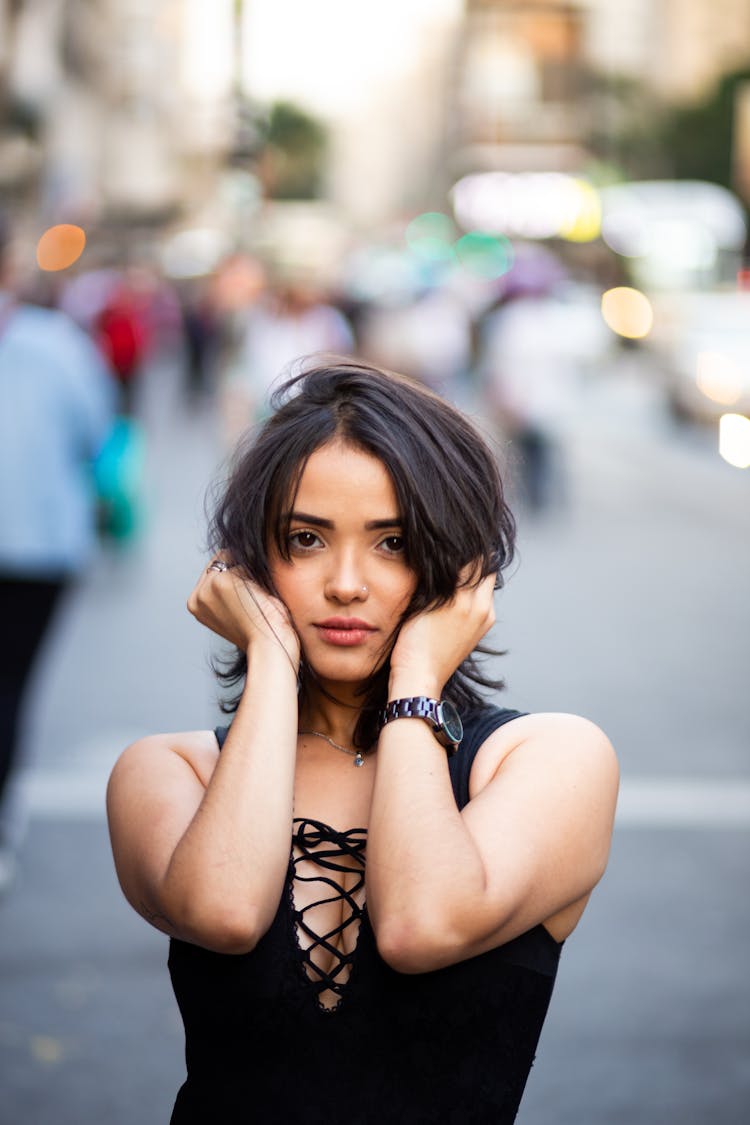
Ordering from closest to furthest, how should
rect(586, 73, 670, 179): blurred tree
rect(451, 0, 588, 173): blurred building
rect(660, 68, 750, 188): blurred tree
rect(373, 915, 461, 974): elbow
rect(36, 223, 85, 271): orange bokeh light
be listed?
rect(373, 915, 461, 974): elbow → rect(36, 223, 85, 271): orange bokeh light → rect(660, 68, 750, 188): blurred tree → rect(586, 73, 670, 179): blurred tree → rect(451, 0, 588, 173): blurred building

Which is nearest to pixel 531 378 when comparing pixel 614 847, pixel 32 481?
pixel 614 847

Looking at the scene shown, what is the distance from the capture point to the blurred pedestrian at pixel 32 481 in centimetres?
510

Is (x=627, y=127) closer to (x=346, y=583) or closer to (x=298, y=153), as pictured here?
(x=298, y=153)

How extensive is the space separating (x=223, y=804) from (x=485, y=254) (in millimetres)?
52020

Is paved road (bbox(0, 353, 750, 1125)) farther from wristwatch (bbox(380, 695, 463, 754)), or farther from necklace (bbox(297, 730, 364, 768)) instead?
necklace (bbox(297, 730, 364, 768))

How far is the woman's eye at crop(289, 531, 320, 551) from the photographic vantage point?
83.9 inches

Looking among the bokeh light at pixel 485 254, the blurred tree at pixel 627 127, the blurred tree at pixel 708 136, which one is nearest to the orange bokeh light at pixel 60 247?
the bokeh light at pixel 485 254

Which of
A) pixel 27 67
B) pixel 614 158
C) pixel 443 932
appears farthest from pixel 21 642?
pixel 614 158

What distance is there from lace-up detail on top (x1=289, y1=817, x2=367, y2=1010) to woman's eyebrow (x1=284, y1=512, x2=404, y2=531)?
1.24 ft

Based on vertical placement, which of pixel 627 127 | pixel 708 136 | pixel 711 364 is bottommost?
pixel 711 364

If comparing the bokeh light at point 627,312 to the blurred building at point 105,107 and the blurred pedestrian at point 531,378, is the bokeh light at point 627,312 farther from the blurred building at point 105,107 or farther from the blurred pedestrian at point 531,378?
the blurred pedestrian at point 531,378

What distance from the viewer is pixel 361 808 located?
→ 7.01 feet

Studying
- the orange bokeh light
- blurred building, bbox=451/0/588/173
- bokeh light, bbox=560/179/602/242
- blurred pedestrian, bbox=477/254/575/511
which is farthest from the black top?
blurred building, bbox=451/0/588/173

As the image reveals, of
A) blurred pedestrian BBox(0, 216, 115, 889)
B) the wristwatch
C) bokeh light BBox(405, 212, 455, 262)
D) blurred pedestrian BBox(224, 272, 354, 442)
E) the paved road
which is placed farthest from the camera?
bokeh light BBox(405, 212, 455, 262)
